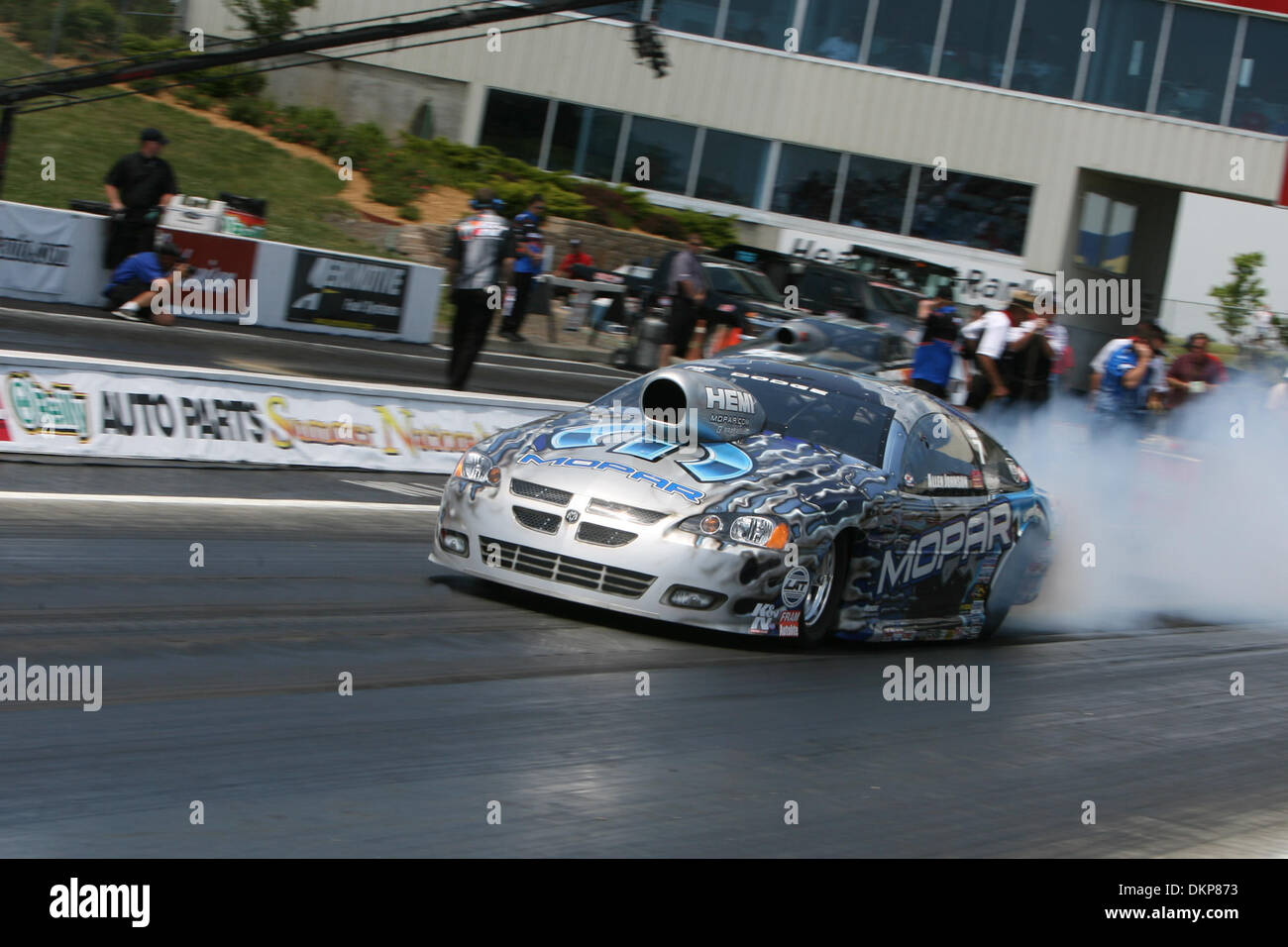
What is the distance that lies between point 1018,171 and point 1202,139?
418cm

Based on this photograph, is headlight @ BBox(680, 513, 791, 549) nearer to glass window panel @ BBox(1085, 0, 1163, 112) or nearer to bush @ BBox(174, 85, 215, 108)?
bush @ BBox(174, 85, 215, 108)

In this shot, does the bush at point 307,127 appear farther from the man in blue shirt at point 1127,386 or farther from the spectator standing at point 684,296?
the man in blue shirt at point 1127,386

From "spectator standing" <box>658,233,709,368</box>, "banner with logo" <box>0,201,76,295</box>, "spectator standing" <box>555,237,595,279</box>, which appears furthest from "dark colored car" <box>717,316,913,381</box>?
"spectator standing" <box>555,237,595,279</box>

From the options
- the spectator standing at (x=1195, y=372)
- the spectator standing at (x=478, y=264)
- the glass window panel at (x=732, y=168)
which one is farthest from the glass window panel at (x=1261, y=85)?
the spectator standing at (x=478, y=264)

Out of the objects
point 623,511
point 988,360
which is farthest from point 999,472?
point 988,360

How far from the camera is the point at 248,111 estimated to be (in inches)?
1443

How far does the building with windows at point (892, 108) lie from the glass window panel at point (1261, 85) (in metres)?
0.05

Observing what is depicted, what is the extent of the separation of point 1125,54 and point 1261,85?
3.20m

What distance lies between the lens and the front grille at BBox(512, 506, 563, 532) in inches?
307

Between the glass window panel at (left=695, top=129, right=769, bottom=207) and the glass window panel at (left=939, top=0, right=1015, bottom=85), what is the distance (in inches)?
183

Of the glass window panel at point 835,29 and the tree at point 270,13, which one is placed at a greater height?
the glass window panel at point 835,29

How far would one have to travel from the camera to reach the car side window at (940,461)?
8.66m
